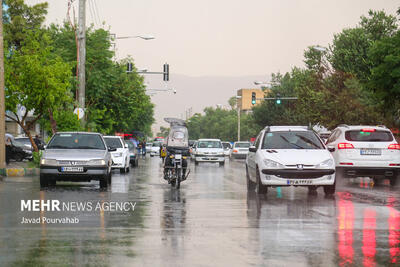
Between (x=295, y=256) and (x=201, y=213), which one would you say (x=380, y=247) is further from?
(x=201, y=213)

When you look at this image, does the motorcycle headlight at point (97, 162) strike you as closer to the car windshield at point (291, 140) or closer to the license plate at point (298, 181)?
the car windshield at point (291, 140)

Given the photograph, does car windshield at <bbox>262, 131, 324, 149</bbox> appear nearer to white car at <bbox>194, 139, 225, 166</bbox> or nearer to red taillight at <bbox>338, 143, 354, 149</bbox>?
red taillight at <bbox>338, 143, 354, 149</bbox>

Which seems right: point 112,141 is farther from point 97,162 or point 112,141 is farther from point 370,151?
point 370,151

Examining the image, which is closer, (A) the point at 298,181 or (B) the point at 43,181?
(A) the point at 298,181

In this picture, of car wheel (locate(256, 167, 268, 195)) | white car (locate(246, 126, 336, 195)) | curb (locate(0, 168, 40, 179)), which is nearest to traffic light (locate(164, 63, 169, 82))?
curb (locate(0, 168, 40, 179))

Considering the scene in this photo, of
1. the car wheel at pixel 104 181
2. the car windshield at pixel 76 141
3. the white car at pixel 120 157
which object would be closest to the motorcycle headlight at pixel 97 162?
the car wheel at pixel 104 181

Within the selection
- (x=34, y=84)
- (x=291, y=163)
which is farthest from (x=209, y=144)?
(x=291, y=163)

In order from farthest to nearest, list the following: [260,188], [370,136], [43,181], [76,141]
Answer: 1. [370,136]
2. [76,141]
3. [43,181]
4. [260,188]

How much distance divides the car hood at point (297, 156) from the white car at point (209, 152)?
2610 centimetres

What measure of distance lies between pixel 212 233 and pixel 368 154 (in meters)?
12.6

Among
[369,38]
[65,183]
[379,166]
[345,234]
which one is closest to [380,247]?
[345,234]

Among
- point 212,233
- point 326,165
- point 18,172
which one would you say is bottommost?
point 18,172

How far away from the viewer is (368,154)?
69.8 ft

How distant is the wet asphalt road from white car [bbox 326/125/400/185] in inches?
197
